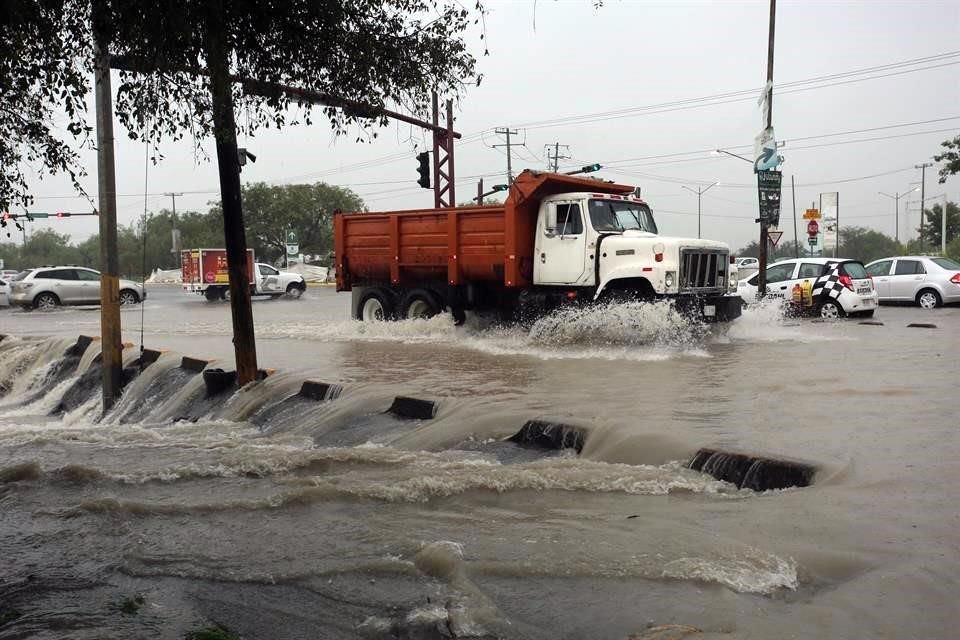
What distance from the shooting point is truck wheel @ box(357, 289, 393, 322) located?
16.9 m

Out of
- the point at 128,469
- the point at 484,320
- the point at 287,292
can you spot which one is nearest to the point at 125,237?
the point at 287,292

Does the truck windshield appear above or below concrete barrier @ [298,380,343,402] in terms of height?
above

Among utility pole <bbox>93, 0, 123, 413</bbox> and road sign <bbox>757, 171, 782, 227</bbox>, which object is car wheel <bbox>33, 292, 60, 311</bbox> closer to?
utility pole <bbox>93, 0, 123, 413</bbox>

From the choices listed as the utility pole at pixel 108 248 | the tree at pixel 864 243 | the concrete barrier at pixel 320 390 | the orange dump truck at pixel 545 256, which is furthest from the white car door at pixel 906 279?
the tree at pixel 864 243

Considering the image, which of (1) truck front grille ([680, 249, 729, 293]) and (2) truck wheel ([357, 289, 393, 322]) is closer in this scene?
(1) truck front grille ([680, 249, 729, 293])

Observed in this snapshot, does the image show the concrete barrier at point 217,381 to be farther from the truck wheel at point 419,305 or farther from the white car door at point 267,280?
the white car door at point 267,280

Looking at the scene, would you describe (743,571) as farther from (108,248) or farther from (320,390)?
(108,248)

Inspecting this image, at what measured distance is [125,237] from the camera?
85.6m

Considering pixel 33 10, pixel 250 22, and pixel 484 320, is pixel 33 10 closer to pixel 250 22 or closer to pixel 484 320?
pixel 250 22

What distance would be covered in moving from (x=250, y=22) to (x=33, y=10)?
4.32ft

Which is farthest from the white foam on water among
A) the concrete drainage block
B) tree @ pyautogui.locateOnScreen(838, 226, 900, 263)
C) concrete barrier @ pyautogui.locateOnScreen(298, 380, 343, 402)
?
tree @ pyautogui.locateOnScreen(838, 226, 900, 263)

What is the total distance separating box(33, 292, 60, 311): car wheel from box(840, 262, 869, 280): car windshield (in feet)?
83.9

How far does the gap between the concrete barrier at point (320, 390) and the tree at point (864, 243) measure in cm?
9632

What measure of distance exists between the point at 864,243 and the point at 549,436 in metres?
110
